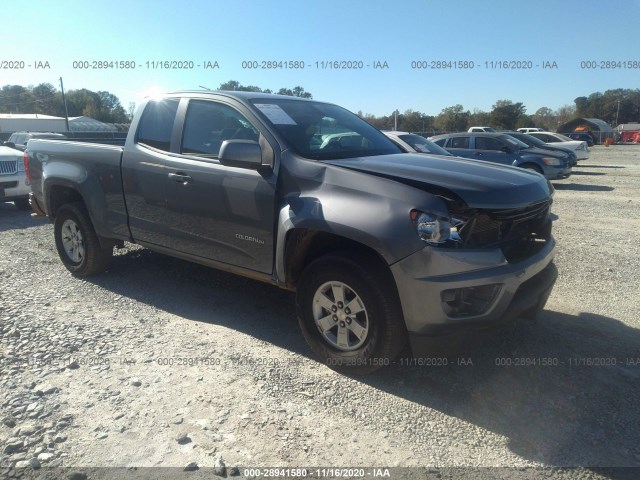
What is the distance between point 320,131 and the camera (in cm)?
416

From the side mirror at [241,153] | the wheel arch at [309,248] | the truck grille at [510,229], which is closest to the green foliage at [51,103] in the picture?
the side mirror at [241,153]

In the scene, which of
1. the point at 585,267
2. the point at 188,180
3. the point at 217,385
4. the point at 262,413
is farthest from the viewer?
the point at 585,267

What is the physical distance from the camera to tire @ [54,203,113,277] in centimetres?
531

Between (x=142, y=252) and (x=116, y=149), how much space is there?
2.14 m

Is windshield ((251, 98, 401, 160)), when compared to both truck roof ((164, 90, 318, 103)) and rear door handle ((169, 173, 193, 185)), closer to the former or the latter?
truck roof ((164, 90, 318, 103))

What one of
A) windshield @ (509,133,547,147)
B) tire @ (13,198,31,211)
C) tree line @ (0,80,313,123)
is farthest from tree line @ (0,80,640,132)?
tire @ (13,198,31,211)

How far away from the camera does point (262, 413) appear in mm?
3047

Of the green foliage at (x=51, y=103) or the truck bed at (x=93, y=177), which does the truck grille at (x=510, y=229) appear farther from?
the green foliage at (x=51, y=103)

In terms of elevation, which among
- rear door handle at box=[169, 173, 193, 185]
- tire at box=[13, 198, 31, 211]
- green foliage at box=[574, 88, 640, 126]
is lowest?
tire at box=[13, 198, 31, 211]

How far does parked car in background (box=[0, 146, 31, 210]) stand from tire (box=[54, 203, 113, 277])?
4459 millimetres

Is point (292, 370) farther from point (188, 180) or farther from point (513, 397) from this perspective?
point (188, 180)

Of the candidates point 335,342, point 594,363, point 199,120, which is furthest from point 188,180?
point 594,363

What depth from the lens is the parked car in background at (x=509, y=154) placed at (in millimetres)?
14180

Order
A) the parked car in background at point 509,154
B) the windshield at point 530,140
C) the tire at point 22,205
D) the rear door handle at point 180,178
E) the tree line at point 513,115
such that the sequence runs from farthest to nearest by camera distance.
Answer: the tree line at point 513,115, the windshield at point 530,140, the parked car in background at point 509,154, the tire at point 22,205, the rear door handle at point 180,178
